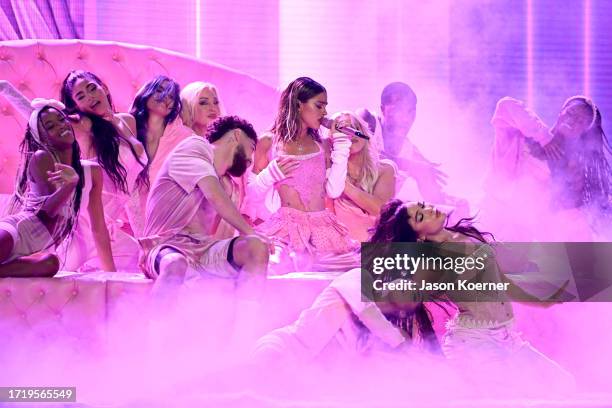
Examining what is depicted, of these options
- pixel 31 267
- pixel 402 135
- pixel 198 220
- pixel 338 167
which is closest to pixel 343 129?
pixel 338 167

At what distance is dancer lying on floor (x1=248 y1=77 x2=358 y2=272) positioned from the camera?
3.18 metres

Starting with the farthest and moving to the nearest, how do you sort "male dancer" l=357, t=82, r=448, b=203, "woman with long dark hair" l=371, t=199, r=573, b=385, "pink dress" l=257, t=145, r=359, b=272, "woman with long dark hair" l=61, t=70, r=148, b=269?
"male dancer" l=357, t=82, r=448, b=203
"woman with long dark hair" l=61, t=70, r=148, b=269
"pink dress" l=257, t=145, r=359, b=272
"woman with long dark hair" l=371, t=199, r=573, b=385

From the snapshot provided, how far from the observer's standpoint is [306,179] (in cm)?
324

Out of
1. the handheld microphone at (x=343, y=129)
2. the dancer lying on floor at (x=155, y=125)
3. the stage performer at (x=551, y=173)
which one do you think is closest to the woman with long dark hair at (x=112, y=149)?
the dancer lying on floor at (x=155, y=125)

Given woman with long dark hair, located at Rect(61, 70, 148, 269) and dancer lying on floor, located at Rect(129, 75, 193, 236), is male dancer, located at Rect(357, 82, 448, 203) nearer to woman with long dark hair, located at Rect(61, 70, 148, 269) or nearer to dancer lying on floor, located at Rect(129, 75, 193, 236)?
dancer lying on floor, located at Rect(129, 75, 193, 236)

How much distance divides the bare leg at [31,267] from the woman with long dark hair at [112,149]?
0.24 metres

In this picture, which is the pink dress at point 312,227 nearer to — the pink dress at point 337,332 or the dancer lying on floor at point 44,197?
the pink dress at point 337,332

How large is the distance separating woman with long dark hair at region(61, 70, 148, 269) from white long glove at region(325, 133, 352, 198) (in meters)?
0.70

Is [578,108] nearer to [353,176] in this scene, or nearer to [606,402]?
[353,176]

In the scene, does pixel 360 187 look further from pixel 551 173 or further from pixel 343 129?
pixel 551 173

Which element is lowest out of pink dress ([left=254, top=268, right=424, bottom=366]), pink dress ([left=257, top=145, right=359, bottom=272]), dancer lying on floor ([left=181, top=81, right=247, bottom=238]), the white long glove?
pink dress ([left=254, top=268, right=424, bottom=366])

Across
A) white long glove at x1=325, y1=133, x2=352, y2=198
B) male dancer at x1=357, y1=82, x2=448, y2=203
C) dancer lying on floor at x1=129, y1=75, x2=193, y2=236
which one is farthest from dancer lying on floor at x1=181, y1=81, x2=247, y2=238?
male dancer at x1=357, y1=82, x2=448, y2=203

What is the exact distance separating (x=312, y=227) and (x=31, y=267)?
97 cm

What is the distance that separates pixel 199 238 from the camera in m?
3.01
